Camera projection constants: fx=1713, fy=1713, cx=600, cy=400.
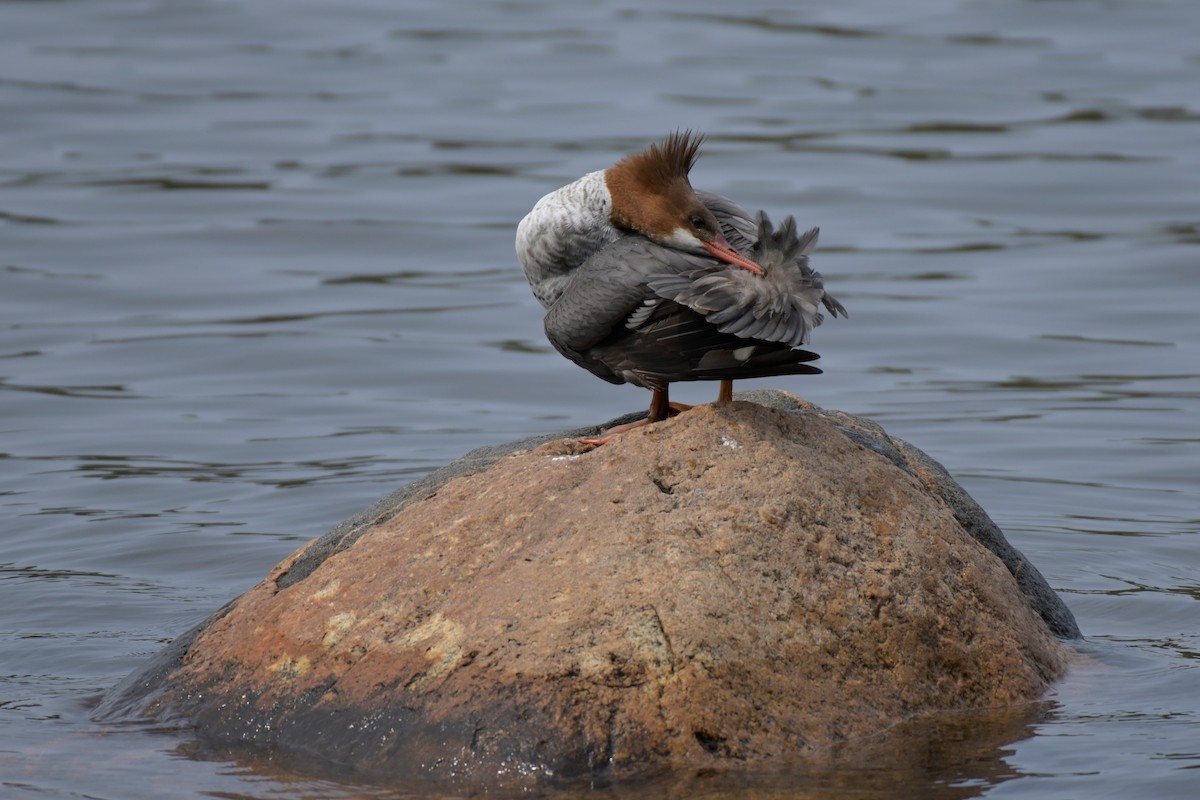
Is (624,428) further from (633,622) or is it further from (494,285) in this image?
(494,285)

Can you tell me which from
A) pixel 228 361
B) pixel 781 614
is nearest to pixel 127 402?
pixel 228 361

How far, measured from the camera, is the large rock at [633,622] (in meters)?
4.79

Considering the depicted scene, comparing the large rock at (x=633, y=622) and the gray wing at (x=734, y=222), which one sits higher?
the gray wing at (x=734, y=222)

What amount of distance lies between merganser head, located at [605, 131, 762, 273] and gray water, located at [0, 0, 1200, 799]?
6.05 ft

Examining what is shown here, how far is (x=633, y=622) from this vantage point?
15.8ft

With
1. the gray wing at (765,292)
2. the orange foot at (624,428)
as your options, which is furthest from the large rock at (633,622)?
the gray wing at (765,292)

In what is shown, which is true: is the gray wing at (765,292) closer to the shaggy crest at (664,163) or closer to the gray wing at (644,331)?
the gray wing at (644,331)

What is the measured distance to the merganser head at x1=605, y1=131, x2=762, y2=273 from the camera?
5809mm

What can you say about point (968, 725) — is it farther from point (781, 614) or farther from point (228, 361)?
point (228, 361)

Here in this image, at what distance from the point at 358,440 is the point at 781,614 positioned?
5.98 metres

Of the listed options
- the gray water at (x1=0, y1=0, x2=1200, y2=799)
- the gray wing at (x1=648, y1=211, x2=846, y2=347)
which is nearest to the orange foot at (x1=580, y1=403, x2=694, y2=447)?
the gray wing at (x1=648, y1=211, x2=846, y2=347)

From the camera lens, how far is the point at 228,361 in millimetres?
12250

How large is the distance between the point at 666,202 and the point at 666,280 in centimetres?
65

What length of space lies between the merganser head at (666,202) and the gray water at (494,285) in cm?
184
